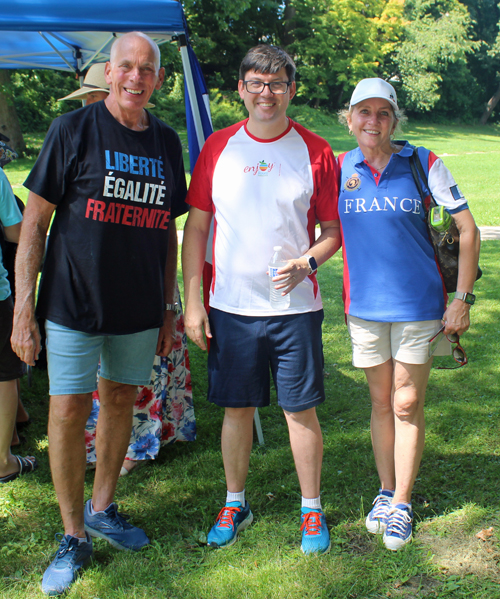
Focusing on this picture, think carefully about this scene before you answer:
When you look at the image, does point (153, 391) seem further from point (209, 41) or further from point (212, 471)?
point (209, 41)

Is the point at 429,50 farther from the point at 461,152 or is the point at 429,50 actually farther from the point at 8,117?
the point at 8,117

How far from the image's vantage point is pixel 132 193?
2293mm

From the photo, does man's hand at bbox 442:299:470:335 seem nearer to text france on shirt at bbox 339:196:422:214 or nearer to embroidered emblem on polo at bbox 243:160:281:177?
text france on shirt at bbox 339:196:422:214

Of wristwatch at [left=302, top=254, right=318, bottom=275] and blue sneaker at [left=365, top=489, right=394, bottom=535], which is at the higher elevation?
wristwatch at [left=302, top=254, right=318, bottom=275]

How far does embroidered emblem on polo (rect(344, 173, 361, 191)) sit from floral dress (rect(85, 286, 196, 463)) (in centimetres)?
119

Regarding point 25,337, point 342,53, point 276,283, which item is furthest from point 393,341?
point 342,53

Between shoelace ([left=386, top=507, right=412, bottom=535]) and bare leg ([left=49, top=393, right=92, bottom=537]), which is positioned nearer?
bare leg ([left=49, top=393, right=92, bottom=537])

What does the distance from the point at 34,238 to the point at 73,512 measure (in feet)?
3.90

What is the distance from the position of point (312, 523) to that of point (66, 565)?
1.10 metres

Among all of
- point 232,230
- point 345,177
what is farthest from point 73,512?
point 345,177

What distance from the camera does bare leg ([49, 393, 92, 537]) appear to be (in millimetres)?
2330

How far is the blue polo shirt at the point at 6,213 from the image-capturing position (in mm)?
2988

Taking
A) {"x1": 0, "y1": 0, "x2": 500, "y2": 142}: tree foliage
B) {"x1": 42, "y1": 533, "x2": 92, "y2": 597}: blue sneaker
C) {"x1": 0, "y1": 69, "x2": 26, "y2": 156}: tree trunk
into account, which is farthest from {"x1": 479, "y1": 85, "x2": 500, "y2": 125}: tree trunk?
{"x1": 42, "y1": 533, "x2": 92, "y2": 597}: blue sneaker

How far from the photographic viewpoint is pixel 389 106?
2.48m
